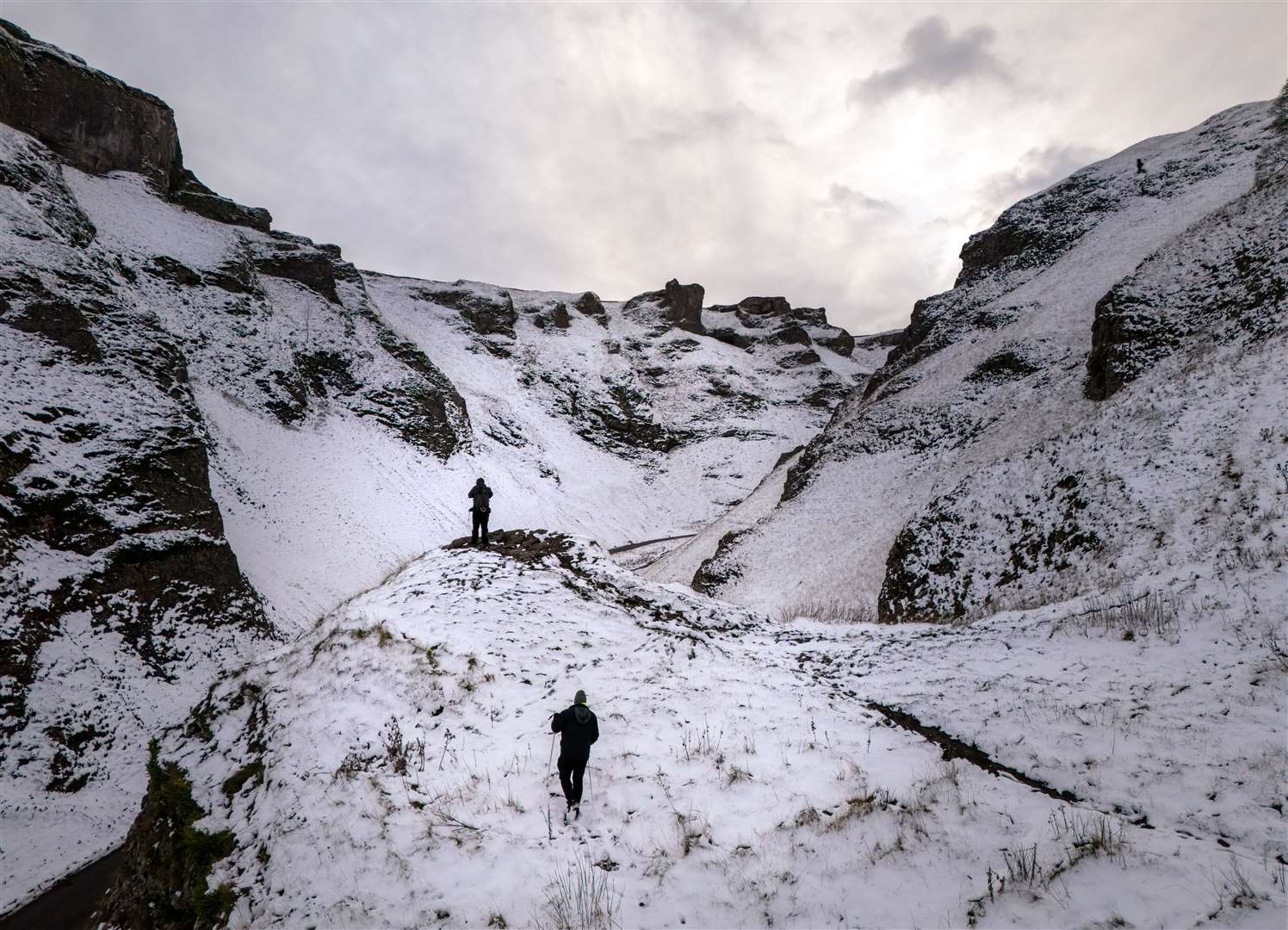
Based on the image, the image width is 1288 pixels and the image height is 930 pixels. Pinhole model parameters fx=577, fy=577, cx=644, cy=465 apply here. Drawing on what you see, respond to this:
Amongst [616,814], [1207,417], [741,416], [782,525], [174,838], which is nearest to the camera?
[616,814]

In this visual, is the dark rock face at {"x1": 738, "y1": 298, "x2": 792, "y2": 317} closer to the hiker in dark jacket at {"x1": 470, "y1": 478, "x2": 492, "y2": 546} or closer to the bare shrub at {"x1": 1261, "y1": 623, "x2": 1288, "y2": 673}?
the hiker in dark jacket at {"x1": 470, "y1": 478, "x2": 492, "y2": 546}

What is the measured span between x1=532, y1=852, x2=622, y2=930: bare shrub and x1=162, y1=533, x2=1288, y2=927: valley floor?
1.1 inches

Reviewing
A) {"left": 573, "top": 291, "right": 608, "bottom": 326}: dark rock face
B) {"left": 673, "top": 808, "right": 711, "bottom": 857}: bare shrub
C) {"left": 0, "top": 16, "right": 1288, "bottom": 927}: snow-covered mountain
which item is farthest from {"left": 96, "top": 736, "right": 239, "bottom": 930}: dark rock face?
{"left": 573, "top": 291, "right": 608, "bottom": 326}: dark rock face

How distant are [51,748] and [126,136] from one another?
153ft

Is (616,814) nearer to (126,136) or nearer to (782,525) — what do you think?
(782,525)

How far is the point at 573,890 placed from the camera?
529cm

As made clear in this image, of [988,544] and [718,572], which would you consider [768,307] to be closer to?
[718,572]

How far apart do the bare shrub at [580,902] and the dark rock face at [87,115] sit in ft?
174

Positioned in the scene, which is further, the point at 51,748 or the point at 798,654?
the point at 51,748

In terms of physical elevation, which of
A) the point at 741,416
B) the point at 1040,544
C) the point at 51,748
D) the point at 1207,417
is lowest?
the point at 51,748

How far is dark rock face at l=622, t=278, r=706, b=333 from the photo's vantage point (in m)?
93.2

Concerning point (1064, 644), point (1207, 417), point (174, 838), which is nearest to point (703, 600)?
point (1064, 644)

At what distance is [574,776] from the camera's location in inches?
253

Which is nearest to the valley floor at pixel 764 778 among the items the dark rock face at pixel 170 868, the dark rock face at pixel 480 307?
the dark rock face at pixel 170 868
